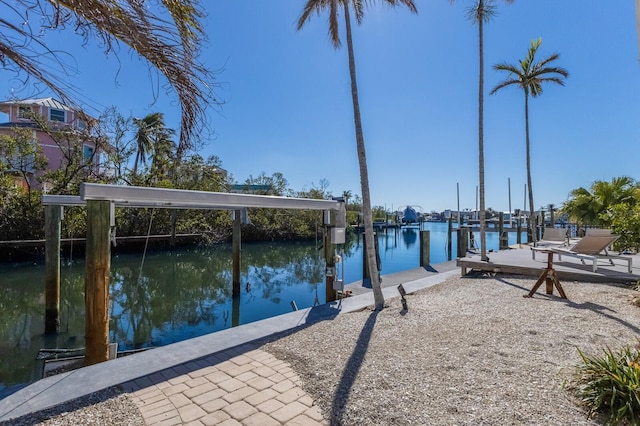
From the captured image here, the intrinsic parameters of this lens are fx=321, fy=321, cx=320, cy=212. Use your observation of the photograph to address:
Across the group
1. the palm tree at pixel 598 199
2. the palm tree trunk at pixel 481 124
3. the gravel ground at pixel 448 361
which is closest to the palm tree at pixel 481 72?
the palm tree trunk at pixel 481 124

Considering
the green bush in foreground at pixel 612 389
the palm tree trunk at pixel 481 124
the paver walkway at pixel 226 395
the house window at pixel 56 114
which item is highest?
the palm tree trunk at pixel 481 124

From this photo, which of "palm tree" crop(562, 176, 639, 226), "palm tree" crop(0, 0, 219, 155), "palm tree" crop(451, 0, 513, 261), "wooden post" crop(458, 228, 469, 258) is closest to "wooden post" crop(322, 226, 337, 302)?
"palm tree" crop(451, 0, 513, 261)

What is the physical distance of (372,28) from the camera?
704 cm

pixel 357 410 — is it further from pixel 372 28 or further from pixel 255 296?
pixel 255 296

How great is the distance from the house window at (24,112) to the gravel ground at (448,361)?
222cm

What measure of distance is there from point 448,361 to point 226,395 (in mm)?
2175

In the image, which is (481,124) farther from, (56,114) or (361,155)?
(56,114)

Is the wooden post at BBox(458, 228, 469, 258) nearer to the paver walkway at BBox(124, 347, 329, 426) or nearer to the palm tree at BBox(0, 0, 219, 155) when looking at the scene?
the paver walkway at BBox(124, 347, 329, 426)

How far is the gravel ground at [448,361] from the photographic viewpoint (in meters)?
2.44

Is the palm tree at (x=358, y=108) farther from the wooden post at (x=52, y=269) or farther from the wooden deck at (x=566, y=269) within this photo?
the wooden post at (x=52, y=269)

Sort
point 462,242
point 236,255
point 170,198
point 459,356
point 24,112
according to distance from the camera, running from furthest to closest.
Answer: point 462,242 < point 236,255 < point 170,198 < point 459,356 < point 24,112

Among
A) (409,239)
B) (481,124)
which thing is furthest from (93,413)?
(409,239)

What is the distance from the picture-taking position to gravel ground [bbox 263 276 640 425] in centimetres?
244

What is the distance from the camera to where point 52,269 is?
684cm
